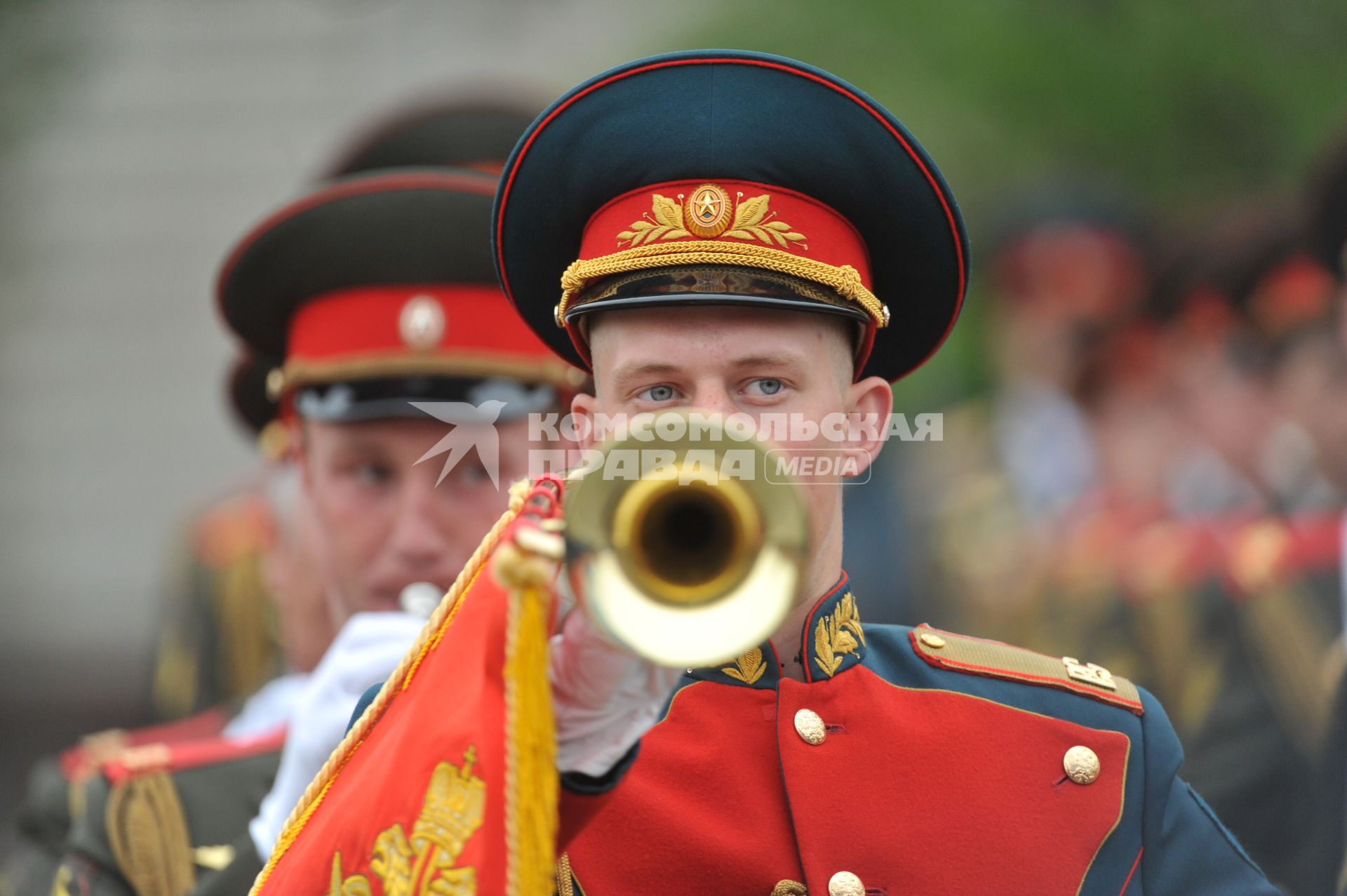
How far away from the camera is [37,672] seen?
15.7m

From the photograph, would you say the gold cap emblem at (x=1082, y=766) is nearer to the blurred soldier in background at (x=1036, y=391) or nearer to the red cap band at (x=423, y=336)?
the red cap band at (x=423, y=336)

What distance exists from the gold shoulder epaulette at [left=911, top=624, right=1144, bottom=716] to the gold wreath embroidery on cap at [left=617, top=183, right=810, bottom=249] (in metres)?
0.83

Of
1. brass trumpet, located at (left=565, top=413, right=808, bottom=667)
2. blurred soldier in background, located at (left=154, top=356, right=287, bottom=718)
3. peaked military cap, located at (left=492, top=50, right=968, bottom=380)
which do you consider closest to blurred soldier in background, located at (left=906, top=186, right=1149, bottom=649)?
blurred soldier in background, located at (left=154, top=356, right=287, bottom=718)

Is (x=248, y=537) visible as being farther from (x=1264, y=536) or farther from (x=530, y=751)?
(x=530, y=751)

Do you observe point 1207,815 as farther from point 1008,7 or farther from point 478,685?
point 1008,7

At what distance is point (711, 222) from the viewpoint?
128 inches

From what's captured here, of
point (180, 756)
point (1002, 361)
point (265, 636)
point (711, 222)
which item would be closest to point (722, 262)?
point (711, 222)

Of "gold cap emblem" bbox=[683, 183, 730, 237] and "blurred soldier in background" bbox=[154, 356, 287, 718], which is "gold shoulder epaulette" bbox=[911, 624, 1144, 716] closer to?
"gold cap emblem" bbox=[683, 183, 730, 237]

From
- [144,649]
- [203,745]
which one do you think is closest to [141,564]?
[144,649]

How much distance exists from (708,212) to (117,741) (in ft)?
9.55

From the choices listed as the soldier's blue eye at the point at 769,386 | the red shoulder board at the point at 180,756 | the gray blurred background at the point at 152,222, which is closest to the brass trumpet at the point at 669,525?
the soldier's blue eye at the point at 769,386

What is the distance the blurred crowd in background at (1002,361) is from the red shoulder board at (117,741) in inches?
24.5

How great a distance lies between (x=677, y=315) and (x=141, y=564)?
1456 cm

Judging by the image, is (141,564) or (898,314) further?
(141,564)
